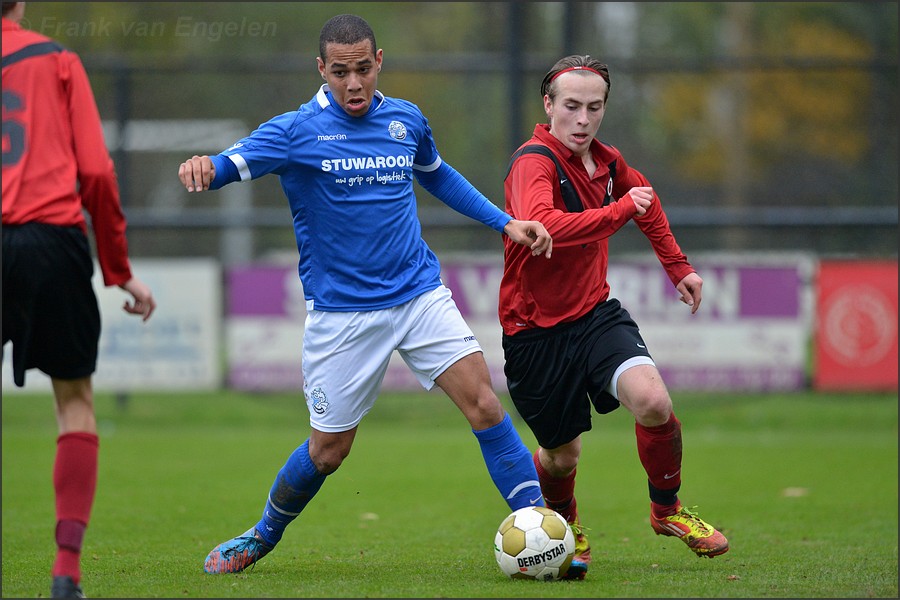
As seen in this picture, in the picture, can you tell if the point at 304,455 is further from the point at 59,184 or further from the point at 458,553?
the point at 59,184

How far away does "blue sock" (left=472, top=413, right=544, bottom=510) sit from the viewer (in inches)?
188

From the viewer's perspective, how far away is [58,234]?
158 inches

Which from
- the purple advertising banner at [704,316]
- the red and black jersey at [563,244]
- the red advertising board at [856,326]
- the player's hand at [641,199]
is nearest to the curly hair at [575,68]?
the red and black jersey at [563,244]

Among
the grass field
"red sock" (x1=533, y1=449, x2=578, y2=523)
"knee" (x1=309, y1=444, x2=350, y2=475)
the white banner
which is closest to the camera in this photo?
the grass field

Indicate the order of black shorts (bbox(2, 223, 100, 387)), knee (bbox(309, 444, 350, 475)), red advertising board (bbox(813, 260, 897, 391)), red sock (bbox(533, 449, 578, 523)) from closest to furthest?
black shorts (bbox(2, 223, 100, 387)) → knee (bbox(309, 444, 350, 475)) → red sock (bbox(533, 449, 578, 523)) → red advertising board (bbox(813, 260, 897, 391))

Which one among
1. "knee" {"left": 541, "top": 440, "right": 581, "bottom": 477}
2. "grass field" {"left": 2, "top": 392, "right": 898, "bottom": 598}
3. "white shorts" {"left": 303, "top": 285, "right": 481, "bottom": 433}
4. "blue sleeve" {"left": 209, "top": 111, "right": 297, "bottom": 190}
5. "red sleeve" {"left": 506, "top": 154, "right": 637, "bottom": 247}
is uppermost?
"blue sleeve" {"left": 209, "top": 111, "right": 297, "bottom": 190}

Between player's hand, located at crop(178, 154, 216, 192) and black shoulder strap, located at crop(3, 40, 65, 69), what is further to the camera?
player's hand, located at crop(178, 154, 216, 192)

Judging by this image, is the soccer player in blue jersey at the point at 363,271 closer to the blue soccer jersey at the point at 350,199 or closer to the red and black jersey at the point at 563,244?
the blue soccer jersey at the point at 350,199

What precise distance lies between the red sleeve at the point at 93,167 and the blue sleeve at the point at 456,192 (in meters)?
1.50

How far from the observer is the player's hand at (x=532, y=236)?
459 centimetres

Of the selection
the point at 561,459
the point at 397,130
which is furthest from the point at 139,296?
the point at 561,459

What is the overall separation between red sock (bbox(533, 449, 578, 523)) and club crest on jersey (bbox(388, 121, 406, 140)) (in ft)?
5.32

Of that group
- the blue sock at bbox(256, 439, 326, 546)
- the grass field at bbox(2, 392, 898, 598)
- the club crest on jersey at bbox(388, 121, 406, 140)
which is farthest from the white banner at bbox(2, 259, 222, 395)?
the club crest on jersey at bbox(388, 121, 406, 140)

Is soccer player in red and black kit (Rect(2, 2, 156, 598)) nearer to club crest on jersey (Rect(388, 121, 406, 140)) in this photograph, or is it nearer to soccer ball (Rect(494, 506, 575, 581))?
club crest on jersey (Rect(388, 121, 406, 140))
